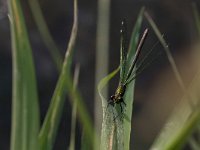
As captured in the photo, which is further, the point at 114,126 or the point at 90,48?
the point at 90,48

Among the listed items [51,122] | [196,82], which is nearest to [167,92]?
[51,122]

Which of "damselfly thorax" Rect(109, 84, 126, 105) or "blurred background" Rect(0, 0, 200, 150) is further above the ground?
"blurred background" Rect(0, 0, 200, 150)

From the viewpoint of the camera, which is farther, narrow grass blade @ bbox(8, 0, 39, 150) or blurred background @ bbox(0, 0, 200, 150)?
blurred background @ bbox(0, 0, 200, 150)

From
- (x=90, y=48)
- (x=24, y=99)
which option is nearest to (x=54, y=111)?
(x=24, y=99)

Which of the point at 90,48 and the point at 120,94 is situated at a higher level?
the point at 90,48

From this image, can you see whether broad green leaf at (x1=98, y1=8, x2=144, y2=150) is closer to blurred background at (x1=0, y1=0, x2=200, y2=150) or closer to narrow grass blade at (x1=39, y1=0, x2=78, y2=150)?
narrow grass blade at (x1=39, y1=0, x2=78, y2=150)

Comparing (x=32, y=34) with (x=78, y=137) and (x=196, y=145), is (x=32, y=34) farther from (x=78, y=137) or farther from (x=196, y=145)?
(x=196, y=145)

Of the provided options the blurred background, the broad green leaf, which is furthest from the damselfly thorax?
the blurred background

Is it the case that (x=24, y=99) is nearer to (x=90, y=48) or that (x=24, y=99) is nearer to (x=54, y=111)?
(x=54, y=111)
